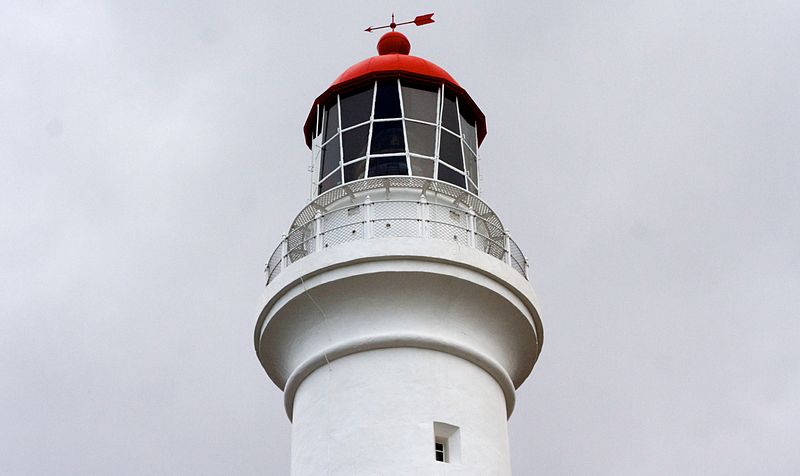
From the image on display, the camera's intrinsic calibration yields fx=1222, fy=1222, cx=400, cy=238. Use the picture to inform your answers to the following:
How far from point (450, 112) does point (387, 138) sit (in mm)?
1436

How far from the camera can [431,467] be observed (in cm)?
1708

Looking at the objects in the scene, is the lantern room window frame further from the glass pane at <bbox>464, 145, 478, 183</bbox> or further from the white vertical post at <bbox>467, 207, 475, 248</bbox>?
the white vertical post at <bbox>467, 207, 475, 248</bbox>

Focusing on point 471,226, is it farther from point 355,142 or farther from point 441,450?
point 441,450

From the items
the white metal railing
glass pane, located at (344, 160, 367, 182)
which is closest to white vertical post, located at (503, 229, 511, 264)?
the white metal railing

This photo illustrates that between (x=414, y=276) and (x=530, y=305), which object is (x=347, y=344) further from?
(x=530, y=305)

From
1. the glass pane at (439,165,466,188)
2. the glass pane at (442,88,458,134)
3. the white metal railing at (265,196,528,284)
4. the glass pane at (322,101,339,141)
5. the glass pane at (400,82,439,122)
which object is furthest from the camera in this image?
the glass pane at (322,101,339,141)

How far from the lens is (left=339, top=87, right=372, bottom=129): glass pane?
68.0 ft

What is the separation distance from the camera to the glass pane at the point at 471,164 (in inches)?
826

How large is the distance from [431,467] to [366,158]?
5.57m

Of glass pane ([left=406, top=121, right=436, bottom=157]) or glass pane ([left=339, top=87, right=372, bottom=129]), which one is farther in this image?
glass pane ([left=339, top=87, right=372, bottom=129])

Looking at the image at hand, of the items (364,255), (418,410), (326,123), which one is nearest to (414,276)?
(364,255)

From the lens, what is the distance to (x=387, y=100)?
68.0 ft

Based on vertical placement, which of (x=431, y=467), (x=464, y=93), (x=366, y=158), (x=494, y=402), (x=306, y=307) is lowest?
(x=431, y=467)

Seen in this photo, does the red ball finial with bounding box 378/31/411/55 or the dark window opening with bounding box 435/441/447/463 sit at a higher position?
the red ball finial with bounding box 378/31/411/55
